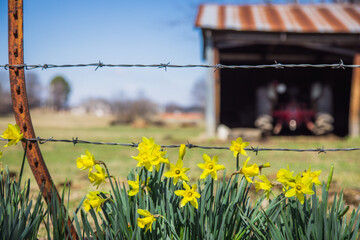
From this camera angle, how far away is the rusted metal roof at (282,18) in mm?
9938

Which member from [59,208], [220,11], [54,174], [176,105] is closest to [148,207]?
[59,208]

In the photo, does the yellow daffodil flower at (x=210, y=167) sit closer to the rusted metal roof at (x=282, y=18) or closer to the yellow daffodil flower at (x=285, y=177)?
the yellow daffodil flower at (x=285, y=177)

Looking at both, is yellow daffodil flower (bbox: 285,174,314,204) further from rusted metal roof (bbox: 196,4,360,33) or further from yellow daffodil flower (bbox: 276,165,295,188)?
rusted metal roof (bbox: 196,4,360,33)

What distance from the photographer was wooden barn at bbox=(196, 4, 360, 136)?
33.2 ft

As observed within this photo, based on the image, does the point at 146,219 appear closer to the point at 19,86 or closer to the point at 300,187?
the point at 300,187

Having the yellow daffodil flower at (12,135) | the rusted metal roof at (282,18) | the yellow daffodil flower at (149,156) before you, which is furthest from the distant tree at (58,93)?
the yellow daffodil flower at (149,156)

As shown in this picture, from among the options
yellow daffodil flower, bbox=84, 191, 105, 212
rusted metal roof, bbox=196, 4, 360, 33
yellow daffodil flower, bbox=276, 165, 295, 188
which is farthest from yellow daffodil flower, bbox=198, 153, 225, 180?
rusted metal roof, bbox=196, 4, 360, 33

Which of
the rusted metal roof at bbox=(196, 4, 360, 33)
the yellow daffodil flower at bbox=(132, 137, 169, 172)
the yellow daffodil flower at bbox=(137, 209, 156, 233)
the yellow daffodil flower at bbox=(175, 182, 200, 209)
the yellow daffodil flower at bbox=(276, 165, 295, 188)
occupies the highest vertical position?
the rusted metal roof at bbox=(196, 4, 360, 33)

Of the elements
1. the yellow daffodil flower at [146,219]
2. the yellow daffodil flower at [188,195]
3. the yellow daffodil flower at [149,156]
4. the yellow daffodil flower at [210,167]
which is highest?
the yellow daffodil flower at [149,156]

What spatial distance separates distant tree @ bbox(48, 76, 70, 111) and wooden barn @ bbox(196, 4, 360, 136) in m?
36.9

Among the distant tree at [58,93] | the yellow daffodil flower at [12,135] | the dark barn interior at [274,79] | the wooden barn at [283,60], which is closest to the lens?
the yellow daffodil flower at [12,135]

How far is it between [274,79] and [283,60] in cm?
95

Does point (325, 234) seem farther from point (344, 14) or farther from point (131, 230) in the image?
point (344, 14)

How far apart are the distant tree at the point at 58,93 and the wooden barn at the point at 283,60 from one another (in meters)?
36.9
